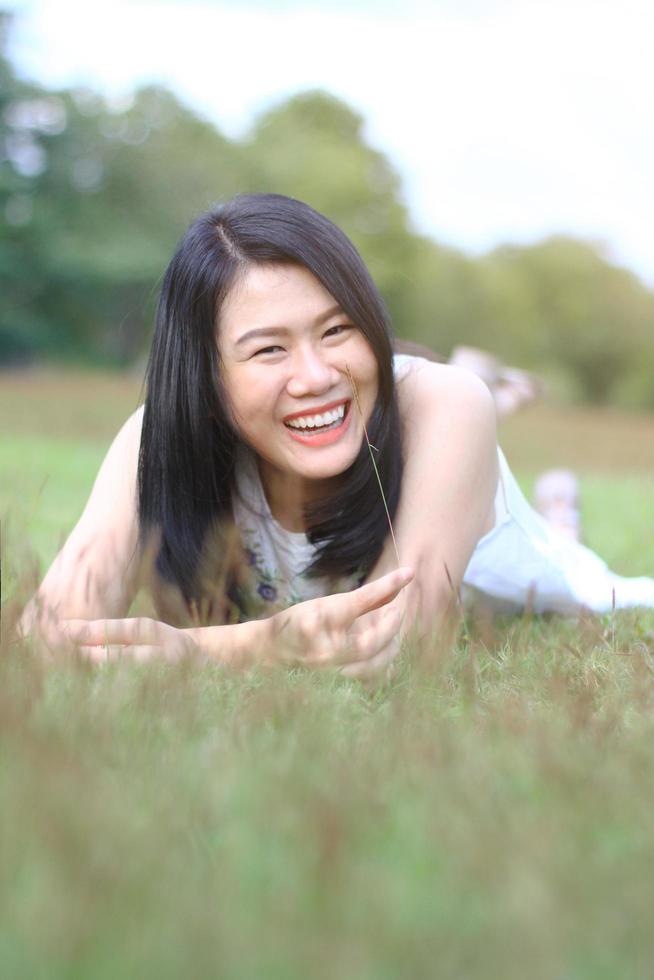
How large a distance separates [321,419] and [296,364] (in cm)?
15

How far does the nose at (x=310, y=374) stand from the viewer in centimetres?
257

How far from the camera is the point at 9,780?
1.32 meters

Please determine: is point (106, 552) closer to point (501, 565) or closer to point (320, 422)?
point (320, 422)

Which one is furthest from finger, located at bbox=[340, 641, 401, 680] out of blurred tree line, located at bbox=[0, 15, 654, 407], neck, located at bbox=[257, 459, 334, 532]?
blurred tree line, located at bbox=[0, 15, 654, 407]

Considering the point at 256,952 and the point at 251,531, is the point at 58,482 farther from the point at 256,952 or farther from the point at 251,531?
the point at 256,952

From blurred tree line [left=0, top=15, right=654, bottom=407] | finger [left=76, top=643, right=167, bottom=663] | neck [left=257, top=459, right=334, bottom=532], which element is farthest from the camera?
blurred tree line [left=0, top=15, right=654, bottom=407]

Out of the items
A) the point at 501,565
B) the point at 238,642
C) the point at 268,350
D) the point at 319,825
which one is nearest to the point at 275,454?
the point at 268,350

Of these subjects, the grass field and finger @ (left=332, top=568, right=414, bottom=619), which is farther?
finger @ (left=332, top=568, right=414, bottom=619)

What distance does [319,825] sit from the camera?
1159 mm

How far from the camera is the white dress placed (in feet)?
10.2

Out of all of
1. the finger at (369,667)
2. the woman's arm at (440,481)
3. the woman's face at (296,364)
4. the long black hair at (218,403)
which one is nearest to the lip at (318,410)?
the woman's face at (296,364)

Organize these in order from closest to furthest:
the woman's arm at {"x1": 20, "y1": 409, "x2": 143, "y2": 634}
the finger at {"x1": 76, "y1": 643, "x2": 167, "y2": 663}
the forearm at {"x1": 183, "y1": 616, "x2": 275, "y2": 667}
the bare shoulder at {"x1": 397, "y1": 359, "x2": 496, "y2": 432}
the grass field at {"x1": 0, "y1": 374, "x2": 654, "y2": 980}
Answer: the grass field at {"x1": 0, "y1": 374, "x2": 654, "y2": 980} → the finger at {"x1": 76, "y1": 643, "x2": 167, "y2": 663} → the forearm at {"x1": 183, "y1": 616, "x2": 275, "y2": 667} → the woman's arm at {"x1": 20, "y1": 409, "x2": 143, "y2": 634} → the bare shoulder at {"x1": 397, "y1": 359, "x2": 496, "y2": 432}

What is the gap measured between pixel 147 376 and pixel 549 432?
16.5 meters

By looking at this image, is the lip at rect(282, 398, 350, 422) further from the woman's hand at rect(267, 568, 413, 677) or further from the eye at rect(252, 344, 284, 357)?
the woman's hand at rect(267, 568, 413, 677)
